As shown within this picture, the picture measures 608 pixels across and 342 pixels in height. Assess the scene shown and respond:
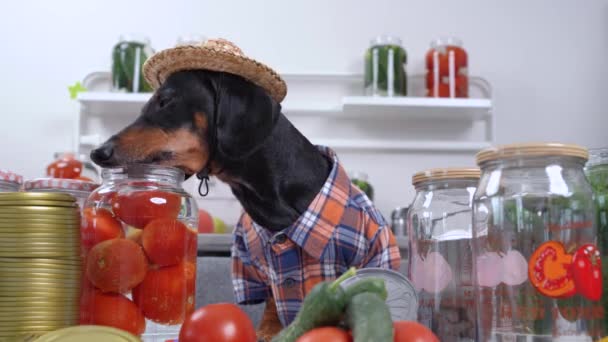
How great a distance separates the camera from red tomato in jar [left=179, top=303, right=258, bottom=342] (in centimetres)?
65

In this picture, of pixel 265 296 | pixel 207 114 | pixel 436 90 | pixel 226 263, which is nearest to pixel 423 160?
pixel 436 90

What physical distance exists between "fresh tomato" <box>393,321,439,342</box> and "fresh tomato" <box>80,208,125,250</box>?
346mm

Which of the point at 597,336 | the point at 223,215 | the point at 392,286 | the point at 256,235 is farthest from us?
the point at 223,215

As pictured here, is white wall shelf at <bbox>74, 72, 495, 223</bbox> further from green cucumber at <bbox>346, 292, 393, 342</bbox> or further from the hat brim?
green cucumber at <bbox>346, 292, 393, 342</bbox>

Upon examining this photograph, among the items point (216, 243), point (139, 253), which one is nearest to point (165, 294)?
point (139, 253)

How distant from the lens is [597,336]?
601 mm

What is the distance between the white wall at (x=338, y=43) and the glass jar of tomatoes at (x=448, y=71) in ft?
0.61

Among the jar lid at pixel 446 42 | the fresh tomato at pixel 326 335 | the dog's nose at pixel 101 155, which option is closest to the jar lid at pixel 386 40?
the jar lid at pixel 446 42

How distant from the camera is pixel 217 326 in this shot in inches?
25.6

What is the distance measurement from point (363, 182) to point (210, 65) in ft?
4.68

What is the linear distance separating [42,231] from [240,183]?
52 centimetres

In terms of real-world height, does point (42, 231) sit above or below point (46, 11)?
below

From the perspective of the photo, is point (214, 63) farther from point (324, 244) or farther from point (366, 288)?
point (366, 288)

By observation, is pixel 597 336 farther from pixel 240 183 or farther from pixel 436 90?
pixel 436 90
